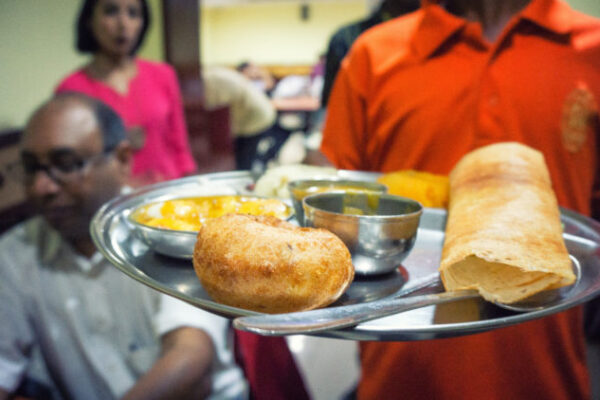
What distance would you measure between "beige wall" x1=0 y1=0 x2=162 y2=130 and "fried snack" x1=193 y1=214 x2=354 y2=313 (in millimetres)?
1796

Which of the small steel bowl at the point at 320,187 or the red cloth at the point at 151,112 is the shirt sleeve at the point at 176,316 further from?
the small steel bowl at the point at 320,187

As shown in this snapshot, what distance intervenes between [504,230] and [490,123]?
567mm

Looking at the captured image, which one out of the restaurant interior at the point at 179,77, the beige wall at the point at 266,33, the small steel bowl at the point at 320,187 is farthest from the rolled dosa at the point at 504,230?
the beige wall at the point at 266,33

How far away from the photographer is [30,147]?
172 centimetres

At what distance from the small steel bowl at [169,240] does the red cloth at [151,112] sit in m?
1.41

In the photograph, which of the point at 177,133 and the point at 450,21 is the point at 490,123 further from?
the point at 177,133

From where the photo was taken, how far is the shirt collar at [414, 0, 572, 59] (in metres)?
1.25

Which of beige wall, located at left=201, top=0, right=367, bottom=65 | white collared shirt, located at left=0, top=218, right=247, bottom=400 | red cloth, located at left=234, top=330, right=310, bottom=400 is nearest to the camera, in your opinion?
red cloth, located at left=234, top=330, right=310, bottom=400

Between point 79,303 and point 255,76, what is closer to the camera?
point 79,303

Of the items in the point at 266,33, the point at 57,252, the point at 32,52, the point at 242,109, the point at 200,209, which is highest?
the point at 266,33

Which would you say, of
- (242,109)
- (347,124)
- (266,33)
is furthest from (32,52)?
(266,33)

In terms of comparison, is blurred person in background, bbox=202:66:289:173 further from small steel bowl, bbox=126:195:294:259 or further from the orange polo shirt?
small steel bowl, bbox=126:195:294:259

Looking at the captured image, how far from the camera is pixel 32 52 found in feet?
7.09

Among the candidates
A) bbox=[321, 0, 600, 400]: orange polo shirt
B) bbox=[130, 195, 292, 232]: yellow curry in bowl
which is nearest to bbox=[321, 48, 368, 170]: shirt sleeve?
bbox=[321, 0, 600, 400]: orange polo shirt
